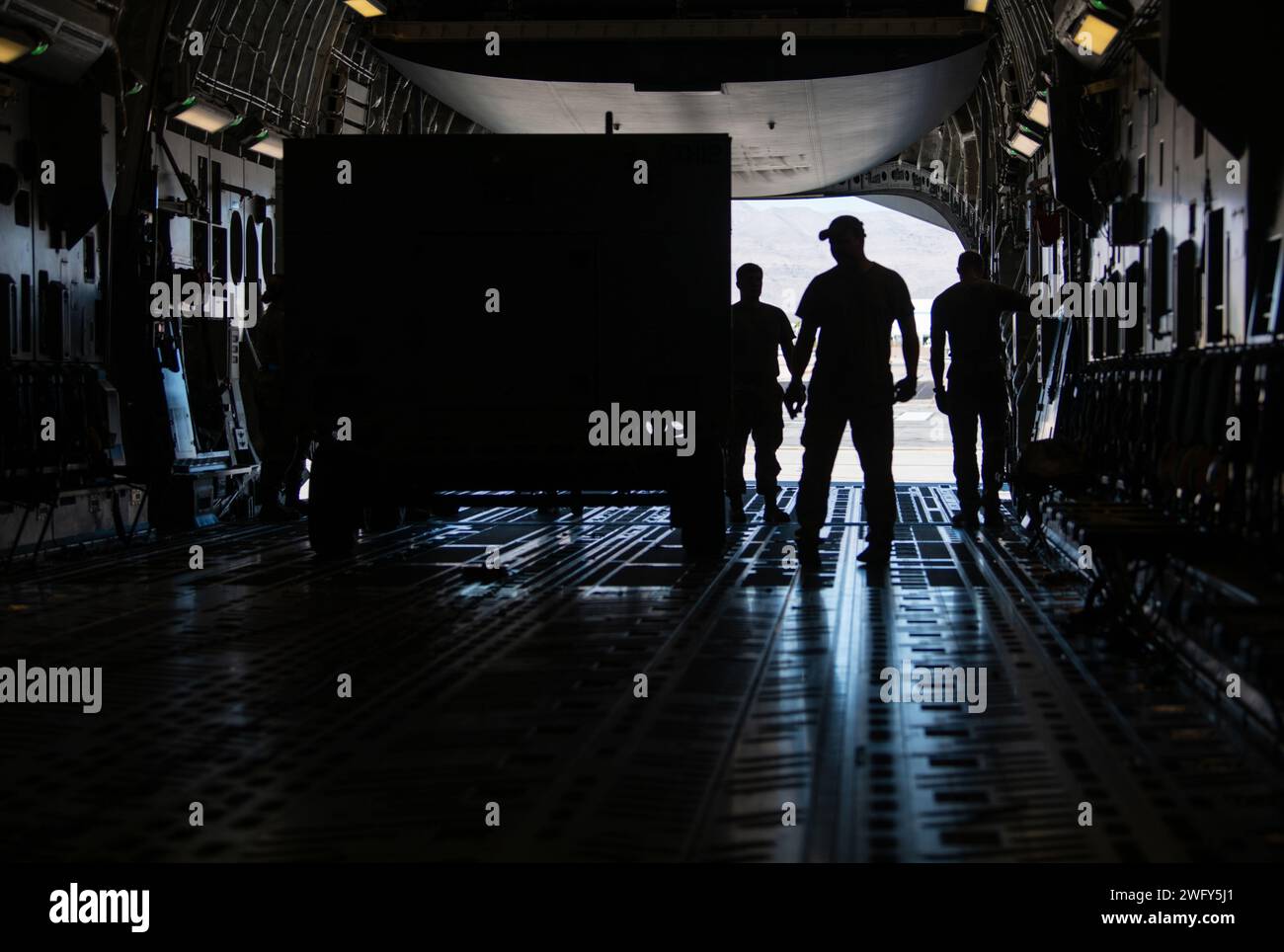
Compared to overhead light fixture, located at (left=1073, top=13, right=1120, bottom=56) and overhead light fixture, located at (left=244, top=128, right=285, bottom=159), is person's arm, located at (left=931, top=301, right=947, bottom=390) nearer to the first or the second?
overhead light fixture, located at (left=1073, top=13, right=1120, bottom=56)

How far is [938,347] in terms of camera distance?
40.0 feet

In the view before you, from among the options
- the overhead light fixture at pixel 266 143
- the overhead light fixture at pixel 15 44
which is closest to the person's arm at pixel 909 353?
the overhead light fixture at pixel 15 44

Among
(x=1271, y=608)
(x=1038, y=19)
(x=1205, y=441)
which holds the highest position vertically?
(x=1038, y=19)

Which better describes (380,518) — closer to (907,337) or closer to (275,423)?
(275,423)

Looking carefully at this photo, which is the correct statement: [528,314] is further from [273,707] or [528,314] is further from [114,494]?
[273,707]

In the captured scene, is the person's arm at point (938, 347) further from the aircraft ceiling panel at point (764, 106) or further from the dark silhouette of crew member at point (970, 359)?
the aircraft ceiling panel at point (764, 106)

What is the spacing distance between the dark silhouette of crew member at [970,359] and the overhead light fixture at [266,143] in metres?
6.88

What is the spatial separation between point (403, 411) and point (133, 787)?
569 cm

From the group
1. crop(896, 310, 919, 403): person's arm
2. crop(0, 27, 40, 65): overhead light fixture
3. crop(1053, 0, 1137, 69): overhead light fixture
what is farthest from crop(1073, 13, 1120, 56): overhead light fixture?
crop(0, 27, 40, 65): overhead light fixture

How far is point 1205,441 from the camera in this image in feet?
23.9

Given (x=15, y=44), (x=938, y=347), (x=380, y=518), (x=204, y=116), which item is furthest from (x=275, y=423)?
(x=938, y=347)

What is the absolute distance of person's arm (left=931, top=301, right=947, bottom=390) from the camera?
1207 centimetres

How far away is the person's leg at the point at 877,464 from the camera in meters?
9.67
